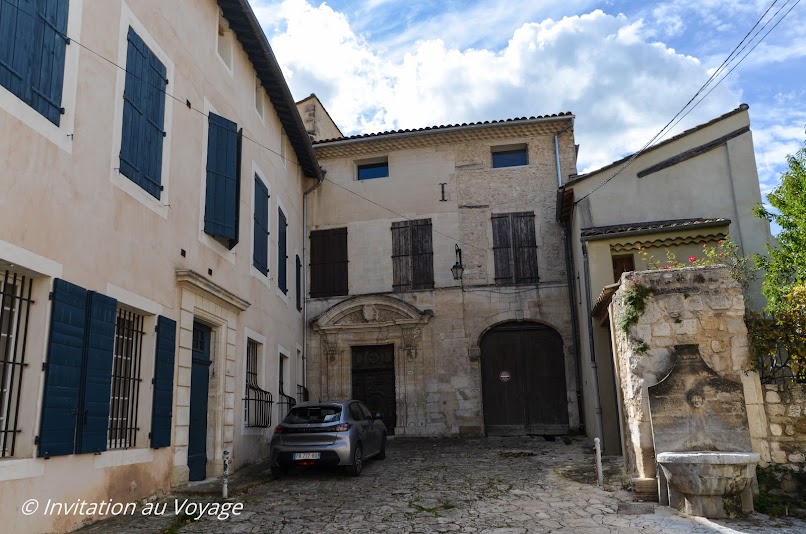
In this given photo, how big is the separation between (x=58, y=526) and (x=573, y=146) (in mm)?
14963

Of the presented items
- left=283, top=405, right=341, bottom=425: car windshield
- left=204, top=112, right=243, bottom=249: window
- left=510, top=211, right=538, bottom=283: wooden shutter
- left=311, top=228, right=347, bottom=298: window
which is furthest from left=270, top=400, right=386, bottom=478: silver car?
left=510, top=211, right=538, bottom=283: wooden shutter

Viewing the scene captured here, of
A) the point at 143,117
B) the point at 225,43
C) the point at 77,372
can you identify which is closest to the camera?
the point at 77,372

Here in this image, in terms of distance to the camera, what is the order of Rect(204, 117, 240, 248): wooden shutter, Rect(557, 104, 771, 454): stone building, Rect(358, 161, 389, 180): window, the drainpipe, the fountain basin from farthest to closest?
Rect(358, 161, 389, 180): window → Rect(557, 104, 771, 454): stone building → the drainpipe → Rect(204, 117, 240, 248): wooden shutter → the fountain basin

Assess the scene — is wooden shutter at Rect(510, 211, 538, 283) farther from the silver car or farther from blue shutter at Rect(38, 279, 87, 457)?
blue shutter at Rect(38, 279, 87, 457)

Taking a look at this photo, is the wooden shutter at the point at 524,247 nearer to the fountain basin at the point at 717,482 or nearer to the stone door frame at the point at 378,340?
the stone door frame at the point at 378,340

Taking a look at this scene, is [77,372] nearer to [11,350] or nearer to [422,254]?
[11,350]

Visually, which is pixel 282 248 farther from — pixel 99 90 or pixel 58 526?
pixel 58 526

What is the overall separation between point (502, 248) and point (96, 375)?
1196 centimetres

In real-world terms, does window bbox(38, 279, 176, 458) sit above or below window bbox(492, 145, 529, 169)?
below

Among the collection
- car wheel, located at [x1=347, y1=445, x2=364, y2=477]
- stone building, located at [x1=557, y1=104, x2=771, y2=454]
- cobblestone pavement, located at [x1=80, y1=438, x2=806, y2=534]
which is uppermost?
stone building, located at [x1=557, y1=104, x2=771, y2=454]

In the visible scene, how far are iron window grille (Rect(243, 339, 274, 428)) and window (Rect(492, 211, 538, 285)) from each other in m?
7.03

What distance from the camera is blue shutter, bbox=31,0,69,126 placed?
607cm

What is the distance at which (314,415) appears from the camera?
10.1 m

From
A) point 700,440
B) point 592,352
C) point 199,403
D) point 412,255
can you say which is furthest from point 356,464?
point 412,255
